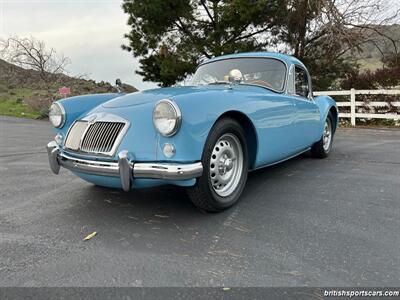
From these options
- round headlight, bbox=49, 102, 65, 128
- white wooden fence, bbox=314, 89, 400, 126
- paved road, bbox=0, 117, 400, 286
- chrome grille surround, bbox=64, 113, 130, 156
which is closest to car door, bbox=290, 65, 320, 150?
paved road, bbox=0, 117, 400, 286

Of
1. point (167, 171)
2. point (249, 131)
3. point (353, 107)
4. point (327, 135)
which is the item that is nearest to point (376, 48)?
point (353, 107)

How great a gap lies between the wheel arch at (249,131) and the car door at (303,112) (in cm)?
87

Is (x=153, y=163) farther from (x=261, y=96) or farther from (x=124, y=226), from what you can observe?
(x=261, y=96)

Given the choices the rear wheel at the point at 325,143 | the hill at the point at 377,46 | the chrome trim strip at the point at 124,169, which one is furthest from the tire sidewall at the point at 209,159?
the hill at the point at 377,46

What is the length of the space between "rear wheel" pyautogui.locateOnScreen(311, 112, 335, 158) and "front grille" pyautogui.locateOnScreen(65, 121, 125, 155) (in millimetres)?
3369

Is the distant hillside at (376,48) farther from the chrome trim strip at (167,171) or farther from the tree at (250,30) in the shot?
the chrome trim strip at (167,171)

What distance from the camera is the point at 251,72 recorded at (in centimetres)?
403

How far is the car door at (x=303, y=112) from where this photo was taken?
3.92 meters

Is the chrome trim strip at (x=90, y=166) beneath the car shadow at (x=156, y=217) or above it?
above

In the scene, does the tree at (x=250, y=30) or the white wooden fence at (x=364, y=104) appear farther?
the tree at (x=250, y=30)

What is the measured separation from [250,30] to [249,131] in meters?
11.8

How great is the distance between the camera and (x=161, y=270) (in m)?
2.01

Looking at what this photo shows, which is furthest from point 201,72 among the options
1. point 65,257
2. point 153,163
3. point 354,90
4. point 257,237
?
point 354,90

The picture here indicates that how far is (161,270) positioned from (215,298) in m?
0.41
